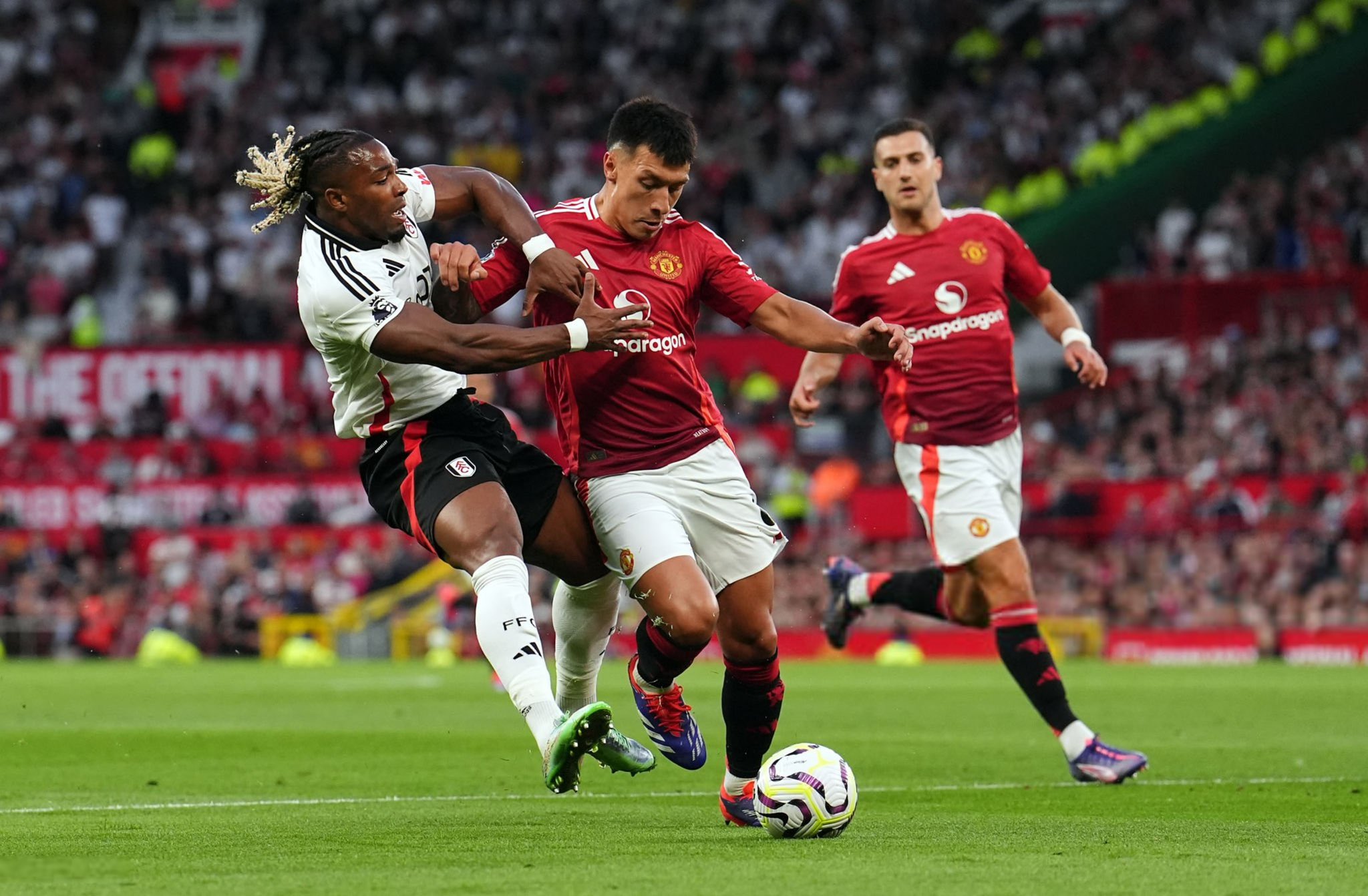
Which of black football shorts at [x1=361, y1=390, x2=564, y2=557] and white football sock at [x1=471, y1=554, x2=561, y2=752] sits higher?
black football shorts at [x1=361, y1=390, x2=564, y2=557]

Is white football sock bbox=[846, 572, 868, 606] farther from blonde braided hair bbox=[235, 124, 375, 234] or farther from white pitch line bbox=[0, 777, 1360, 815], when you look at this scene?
blonde braided hair bbox=[235, 124, 375, 234]

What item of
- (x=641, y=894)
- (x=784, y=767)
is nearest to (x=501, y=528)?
(x=784, y=767)

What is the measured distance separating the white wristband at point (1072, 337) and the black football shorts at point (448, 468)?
3.08 m

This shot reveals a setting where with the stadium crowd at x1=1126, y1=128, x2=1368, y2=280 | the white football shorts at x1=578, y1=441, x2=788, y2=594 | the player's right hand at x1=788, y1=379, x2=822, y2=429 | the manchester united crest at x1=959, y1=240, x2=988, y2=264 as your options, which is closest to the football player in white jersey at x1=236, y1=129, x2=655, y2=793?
the white football shorts at x1=578, y1=441, x2=788, y2=594

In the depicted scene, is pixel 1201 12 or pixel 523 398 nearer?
pixel 523 398

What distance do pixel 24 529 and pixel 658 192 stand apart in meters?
20.5

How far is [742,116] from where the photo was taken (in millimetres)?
31281

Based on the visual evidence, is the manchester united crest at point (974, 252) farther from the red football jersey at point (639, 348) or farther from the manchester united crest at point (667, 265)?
the manchester united crest at point (667, 265)

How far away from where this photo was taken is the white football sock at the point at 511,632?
21.9 feet

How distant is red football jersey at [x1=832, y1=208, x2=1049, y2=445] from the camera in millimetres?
9750

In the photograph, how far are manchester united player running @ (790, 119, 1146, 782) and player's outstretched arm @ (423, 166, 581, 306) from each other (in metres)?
2.36

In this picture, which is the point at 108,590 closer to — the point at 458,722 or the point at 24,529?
the point at 24,529

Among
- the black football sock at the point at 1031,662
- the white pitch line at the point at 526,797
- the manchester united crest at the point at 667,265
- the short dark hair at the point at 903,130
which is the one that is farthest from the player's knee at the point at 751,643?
the short dark hair at the point at 903,130

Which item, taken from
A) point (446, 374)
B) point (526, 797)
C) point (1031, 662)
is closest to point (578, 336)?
point (446, 374)
